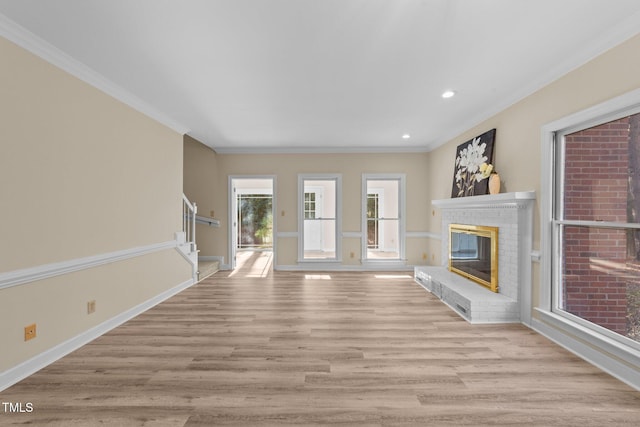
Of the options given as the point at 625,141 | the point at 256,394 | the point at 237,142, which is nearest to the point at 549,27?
the point at 625,141

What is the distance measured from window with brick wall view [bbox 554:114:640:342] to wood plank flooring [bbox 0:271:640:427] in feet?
1.73

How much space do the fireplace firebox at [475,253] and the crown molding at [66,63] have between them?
470cm

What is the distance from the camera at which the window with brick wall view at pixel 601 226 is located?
2307 millimetres

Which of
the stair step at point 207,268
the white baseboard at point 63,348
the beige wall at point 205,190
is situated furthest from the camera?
the beige wall at point 205,190

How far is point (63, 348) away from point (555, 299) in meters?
4.63

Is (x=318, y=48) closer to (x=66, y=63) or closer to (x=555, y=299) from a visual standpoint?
(x=66, y=63)

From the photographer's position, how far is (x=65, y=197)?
105 inches

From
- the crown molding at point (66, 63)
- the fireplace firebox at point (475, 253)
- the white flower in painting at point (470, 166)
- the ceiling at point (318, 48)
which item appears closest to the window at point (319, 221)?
the fireplace firebox at point (475, 253)

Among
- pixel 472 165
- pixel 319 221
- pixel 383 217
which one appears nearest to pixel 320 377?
pixel 472 165

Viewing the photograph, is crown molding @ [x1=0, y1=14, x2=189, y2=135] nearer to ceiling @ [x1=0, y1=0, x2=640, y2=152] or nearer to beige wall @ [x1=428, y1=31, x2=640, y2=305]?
ceiling @ [x1=0, y1=0, x2=640, y2=152]

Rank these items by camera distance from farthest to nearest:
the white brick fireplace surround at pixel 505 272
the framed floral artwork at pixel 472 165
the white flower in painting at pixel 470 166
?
the white flower in painting at pixel 470 166, the framed floral artwork at pixel 472 165, the white brick fireplace surround at pixel 505 272

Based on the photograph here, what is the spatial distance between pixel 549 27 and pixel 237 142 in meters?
5.00

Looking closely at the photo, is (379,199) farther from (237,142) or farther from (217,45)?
(217,45)

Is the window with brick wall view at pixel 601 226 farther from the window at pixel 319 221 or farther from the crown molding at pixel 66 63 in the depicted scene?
the crown molding at pixel 66 63
